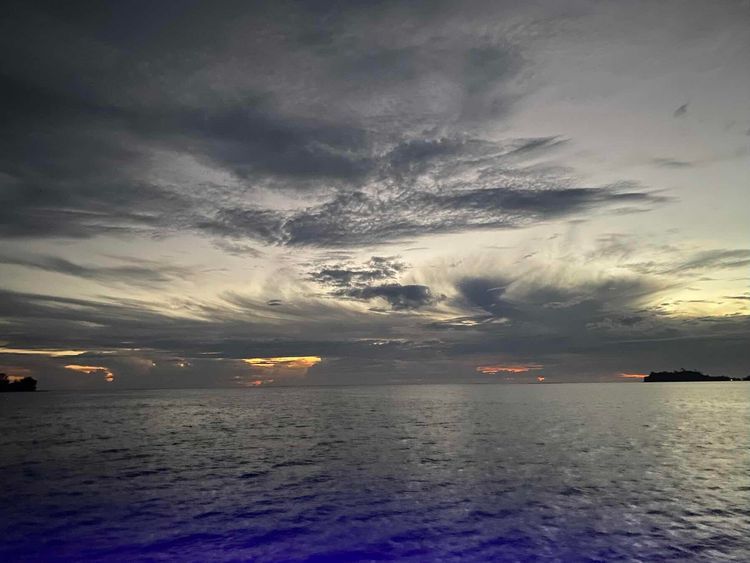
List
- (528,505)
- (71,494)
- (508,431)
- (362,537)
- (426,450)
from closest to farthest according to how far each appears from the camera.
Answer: (362,537) → (528,505) → (71,494) → (426,450) → (508,431)

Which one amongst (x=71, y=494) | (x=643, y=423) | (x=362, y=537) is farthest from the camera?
(x=643, y=423)

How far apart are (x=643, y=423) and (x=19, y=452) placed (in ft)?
283

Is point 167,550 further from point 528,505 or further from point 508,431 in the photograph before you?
point 508,431

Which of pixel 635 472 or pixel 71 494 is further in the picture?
pixel 635 472

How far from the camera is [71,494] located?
104 feet

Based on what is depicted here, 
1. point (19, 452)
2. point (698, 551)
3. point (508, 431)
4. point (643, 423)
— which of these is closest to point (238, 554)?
point (698, 551)

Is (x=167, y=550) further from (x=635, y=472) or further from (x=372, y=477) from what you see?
(x=635, y=472)

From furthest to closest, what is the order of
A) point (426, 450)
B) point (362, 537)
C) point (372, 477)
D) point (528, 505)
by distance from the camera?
point (426, 450)
point (372, 477)
point (528, 505)
point (362, 537)

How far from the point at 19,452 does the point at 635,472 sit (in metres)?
58.5

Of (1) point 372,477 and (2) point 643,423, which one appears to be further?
(2) point 643,423

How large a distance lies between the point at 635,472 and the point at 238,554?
30664mm

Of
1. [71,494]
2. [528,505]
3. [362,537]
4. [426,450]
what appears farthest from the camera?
[426,450]

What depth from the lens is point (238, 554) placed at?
20.5 m

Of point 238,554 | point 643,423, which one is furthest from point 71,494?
point 643,423
